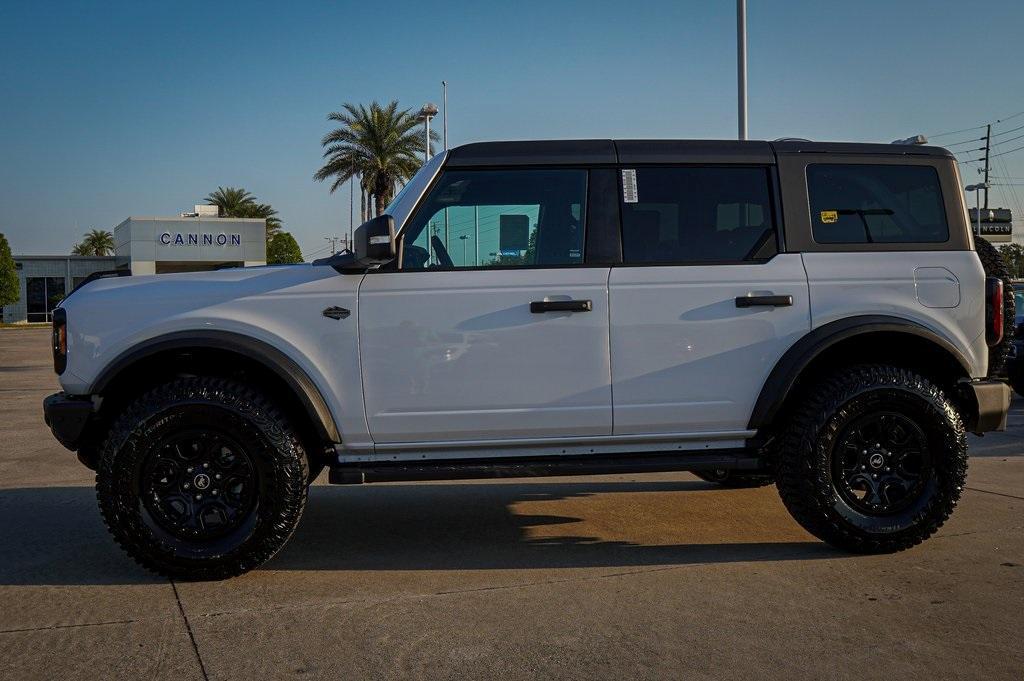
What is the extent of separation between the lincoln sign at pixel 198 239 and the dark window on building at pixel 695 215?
50513mm

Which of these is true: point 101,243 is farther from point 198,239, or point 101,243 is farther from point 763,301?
point 763,301

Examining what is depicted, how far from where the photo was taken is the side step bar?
14.9ft

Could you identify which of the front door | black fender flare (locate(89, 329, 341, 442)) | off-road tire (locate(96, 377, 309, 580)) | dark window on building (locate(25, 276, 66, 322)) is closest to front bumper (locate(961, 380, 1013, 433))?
the front door

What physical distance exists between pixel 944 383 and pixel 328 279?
329 centimetres

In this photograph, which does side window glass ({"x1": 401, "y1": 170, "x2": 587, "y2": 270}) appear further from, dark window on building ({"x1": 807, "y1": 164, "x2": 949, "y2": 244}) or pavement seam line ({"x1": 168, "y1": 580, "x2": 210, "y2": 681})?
pavement seam line ({"x1": 168, "y1": 580, "x2": 210, "y2": 681})

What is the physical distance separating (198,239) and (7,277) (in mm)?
14454

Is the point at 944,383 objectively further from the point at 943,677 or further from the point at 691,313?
the point at 943,677

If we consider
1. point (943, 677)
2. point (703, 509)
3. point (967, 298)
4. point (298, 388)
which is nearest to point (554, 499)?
point (703, 509)

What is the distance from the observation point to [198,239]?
2048 inches

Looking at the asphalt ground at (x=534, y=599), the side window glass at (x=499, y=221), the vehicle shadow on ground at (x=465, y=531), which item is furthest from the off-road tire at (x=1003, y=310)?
the side window glass at (x=499, y=221)

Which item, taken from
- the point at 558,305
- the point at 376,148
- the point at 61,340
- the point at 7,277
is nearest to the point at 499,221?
the point at 558,305

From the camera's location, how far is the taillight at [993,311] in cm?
490

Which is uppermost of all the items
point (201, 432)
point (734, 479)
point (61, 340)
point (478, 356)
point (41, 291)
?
point (41, 291)

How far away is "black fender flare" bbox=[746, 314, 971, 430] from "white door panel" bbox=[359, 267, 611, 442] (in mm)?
803
